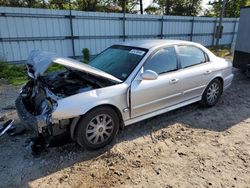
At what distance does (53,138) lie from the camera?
126 inches

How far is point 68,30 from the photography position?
9.74 metres

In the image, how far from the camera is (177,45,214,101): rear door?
4.33 meters

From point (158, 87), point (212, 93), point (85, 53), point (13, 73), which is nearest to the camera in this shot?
point (158, 87)

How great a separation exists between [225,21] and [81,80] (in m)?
15.4

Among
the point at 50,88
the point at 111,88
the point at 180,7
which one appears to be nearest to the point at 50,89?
the point at 50,88

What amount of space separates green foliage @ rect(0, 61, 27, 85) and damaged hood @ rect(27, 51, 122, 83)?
153 inches

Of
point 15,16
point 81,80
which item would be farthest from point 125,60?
point 15,16

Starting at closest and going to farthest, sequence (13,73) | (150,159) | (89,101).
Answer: (89,101), (150,159), (13,73)

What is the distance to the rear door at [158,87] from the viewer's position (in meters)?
3.69

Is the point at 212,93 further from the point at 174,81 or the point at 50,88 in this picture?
the point at 50,88

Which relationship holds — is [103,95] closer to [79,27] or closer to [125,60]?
[125,60]

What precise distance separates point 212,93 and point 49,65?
11.4 ft

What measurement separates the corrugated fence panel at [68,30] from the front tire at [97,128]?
6.91 metres

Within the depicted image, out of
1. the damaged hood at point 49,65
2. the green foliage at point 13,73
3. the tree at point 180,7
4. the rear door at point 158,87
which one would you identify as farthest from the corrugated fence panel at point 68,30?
the tree at point 180,7
